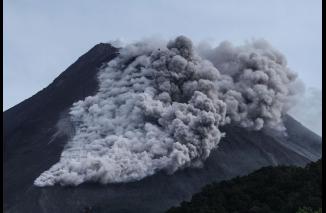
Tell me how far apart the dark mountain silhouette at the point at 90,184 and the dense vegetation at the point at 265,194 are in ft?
70.7

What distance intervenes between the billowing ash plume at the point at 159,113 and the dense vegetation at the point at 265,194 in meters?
36.6

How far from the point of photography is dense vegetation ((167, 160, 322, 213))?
259 feet

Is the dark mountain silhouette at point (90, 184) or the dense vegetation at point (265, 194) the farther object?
the dark mountain silhouette at point (90, 184)

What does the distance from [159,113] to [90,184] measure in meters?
29.0

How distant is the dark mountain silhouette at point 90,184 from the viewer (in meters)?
112

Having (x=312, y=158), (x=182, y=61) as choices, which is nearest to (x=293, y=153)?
(x=312, y=158)

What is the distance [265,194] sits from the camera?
84938 mm

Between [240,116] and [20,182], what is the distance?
5773 centimetres

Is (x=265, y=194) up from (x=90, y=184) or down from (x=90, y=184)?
down

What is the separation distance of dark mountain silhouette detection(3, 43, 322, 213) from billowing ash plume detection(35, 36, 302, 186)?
9.38 ft

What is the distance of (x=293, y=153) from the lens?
14525 cm

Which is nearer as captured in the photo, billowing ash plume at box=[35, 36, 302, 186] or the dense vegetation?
the dense vegetation

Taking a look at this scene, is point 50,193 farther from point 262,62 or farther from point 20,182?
point 262,62

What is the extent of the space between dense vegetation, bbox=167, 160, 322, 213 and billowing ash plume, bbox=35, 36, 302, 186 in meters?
36.6
